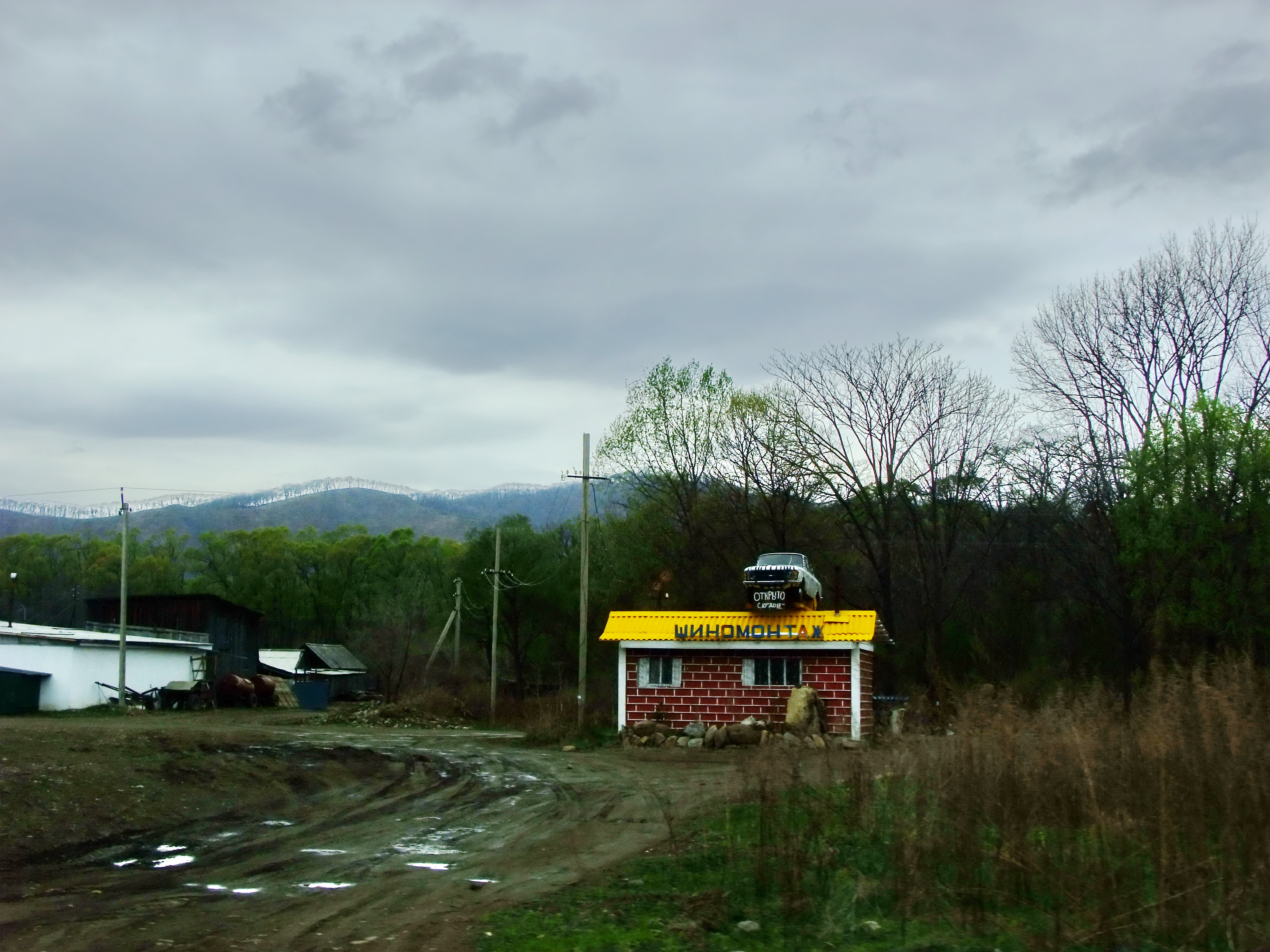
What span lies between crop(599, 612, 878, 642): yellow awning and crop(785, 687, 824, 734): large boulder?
1415 mm

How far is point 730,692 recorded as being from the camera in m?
31.2

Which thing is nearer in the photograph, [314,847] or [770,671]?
[314,847]

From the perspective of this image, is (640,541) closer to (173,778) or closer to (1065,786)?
(173,778)

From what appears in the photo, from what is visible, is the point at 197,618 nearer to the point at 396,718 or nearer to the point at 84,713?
the point at 84,713

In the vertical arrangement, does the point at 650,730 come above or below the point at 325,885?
below

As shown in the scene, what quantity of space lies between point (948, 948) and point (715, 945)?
5.21ft

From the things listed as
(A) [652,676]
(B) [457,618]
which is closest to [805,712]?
(A) [652,676]

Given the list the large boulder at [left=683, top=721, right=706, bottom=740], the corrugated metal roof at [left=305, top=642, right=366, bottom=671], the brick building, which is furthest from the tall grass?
the corrugated metal roof at [left=305, top=642, right=366, bottom=671]

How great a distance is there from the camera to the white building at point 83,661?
162 feet

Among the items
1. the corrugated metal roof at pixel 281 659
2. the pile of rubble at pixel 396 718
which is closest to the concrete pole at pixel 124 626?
the pile of rubble at pixel 396 718

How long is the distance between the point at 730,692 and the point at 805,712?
7.92ft

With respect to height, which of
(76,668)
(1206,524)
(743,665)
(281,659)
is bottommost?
(281,659)

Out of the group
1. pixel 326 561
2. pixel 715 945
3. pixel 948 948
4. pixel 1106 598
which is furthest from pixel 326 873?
pixel 326 561

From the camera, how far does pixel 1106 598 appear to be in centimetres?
4288
